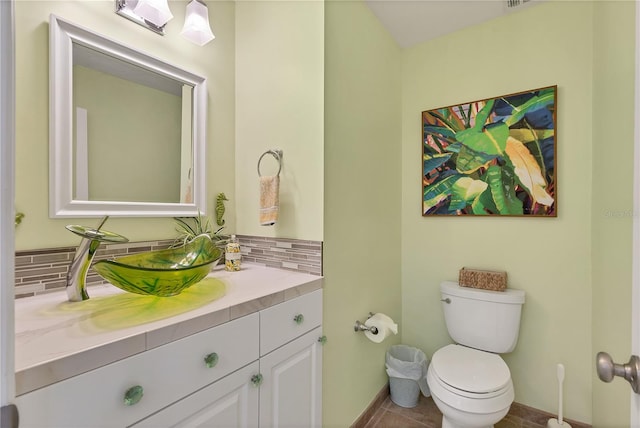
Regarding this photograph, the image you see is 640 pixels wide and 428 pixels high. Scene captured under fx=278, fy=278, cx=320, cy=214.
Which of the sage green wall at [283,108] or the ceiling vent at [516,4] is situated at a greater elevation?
the ceiling vent at [516,4]

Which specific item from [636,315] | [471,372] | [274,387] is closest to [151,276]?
[274,387]

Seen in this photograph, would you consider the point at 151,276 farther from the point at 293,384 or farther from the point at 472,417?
the point at 472,417

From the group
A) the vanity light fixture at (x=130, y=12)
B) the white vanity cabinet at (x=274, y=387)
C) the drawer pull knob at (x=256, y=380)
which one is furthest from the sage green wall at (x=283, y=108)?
the drawer pull knob at (x=256, y=380)

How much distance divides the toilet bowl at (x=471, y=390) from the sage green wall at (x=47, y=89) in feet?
4.60

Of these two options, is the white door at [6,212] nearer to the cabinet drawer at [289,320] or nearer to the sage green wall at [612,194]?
the cabinet drawer at [289,320]

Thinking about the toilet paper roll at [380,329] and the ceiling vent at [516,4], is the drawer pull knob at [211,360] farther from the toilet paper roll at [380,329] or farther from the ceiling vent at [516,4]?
the ceiling vent at [516,4]

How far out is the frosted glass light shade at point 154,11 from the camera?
3.75ft

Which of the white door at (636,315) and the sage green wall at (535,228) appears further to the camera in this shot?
the sage green wall at (535,228)

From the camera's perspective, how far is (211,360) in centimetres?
83

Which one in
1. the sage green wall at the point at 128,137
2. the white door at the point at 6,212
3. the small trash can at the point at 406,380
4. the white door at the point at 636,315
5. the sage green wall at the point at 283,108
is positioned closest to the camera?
the white door at the point at 6,212

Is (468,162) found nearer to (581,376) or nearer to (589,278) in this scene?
(589,278)

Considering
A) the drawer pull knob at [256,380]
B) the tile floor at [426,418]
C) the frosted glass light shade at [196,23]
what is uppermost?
the frosted glass light shade at [196,23]

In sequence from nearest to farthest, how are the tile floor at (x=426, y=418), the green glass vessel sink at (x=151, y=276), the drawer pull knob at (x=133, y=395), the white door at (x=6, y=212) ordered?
the white door at (x=6, y=212) → the drawer pull knob at (x=133, y=395) → the green glass vessel sink at (x=151, y=276) → the tile floor at (x=426, y=418)

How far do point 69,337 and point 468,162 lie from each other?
7.00ft
